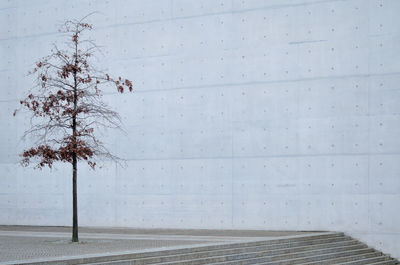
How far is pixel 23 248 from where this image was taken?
14.1 metres

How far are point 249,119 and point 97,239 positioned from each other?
5.47 metres

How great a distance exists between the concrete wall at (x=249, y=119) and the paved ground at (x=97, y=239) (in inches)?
39.9

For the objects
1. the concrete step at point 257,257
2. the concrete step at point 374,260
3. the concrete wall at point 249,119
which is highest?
the concrete wall at point 249,119

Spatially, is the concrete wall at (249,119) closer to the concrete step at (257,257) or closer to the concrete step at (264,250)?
the concrete step at (264,250)

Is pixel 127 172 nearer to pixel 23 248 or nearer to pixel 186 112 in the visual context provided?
pixel 186 112

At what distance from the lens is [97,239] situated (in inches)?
641

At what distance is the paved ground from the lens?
13.2 meters

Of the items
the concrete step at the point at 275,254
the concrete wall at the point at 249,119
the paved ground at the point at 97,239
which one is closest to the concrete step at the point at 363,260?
the concrete step at the point at 275,254

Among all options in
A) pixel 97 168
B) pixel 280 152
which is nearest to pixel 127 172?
pixel 97 168

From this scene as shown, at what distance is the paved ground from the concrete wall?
1014mm

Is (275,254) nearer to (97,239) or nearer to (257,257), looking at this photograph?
(257,257)

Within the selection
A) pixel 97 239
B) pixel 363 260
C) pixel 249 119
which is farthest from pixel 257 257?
pixel 249 119

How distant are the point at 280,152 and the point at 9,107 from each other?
943cm

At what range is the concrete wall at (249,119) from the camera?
1795 centimetres
